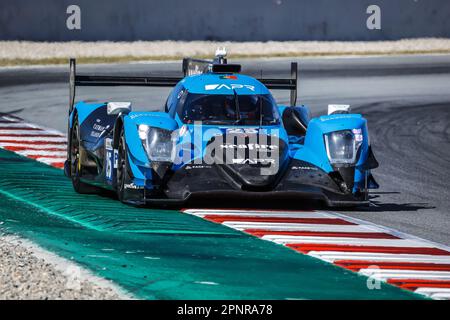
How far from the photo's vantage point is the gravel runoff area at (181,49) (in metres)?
32.0

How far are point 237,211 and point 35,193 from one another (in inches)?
93.8

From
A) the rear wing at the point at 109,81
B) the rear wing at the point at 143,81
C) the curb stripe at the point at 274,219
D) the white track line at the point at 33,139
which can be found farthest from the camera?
the white track line at the point at 33,139

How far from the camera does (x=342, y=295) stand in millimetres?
8039

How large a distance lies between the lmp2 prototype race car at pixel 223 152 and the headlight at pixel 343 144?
0.01m

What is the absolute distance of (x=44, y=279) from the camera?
813 cm

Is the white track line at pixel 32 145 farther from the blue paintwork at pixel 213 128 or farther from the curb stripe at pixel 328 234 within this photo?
the curb stripe at pixel 328 234

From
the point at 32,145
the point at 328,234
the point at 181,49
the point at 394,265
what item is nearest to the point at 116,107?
the point at 328,234

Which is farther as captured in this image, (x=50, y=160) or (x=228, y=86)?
(x=50, y=160)

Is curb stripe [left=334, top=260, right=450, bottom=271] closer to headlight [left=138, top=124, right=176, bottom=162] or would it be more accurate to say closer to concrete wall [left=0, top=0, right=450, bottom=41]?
headlight [left=138, top=124, right=176, bottom=162]

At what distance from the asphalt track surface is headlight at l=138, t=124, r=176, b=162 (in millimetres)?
1611

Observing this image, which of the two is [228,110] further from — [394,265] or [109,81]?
[394,265]

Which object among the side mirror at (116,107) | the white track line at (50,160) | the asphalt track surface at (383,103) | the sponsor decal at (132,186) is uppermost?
the side mirror at (116,107)

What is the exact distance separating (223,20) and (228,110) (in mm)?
22071

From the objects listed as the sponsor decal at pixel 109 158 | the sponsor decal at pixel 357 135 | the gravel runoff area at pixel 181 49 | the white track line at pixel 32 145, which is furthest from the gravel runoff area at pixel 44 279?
the gravel runoff area at pixel 181 49
